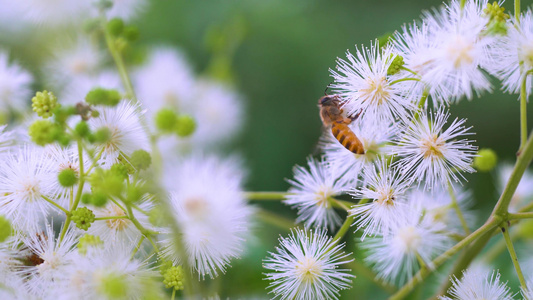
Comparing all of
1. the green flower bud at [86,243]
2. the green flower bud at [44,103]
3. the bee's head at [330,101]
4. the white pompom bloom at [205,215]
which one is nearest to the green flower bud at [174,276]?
the white pompom bloom at [205,215]

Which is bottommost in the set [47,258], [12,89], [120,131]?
[47,258]

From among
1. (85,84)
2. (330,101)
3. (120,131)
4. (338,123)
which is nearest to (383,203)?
(338,123)

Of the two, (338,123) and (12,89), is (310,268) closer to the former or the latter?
(338,123)

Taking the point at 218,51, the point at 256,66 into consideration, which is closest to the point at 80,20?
the point at 218,51

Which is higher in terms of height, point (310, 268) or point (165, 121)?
point (165, 121)

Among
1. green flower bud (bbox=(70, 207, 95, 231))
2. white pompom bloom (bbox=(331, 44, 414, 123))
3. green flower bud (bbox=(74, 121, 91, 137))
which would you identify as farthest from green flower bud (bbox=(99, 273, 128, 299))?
white pompom bloom (bbox=(331, 44, 414, 123))

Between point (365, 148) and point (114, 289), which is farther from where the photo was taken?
point (365, 148)
